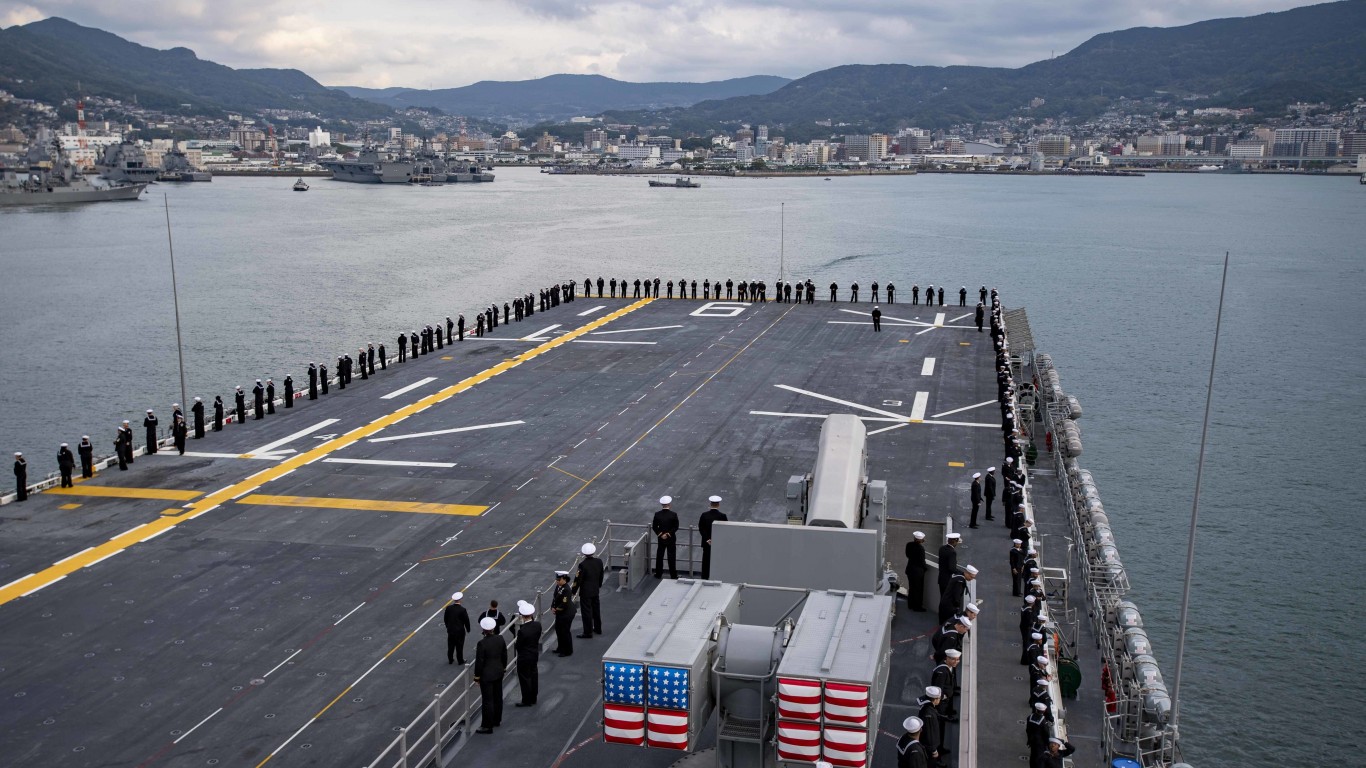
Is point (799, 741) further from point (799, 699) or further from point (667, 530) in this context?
point (667, 530)

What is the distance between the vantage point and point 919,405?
3369 centimetres

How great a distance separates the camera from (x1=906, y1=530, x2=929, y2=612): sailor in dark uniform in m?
15.9

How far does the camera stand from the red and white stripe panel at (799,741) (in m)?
9.95

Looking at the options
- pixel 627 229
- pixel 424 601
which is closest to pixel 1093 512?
pixel 424 601

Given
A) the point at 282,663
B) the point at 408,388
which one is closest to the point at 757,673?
the point at 282,663

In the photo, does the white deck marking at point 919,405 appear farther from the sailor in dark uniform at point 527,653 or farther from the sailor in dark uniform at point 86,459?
the sailor in dark uniform at point 86,459

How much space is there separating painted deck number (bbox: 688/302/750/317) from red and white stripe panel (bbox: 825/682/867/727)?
139 feet

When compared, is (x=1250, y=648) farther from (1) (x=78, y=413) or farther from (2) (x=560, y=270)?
(2) (x=560, y=270)

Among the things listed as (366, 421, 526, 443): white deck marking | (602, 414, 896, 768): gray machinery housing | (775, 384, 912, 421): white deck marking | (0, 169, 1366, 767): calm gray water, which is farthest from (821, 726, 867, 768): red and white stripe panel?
(775, 384, 912, 421): white deck marking

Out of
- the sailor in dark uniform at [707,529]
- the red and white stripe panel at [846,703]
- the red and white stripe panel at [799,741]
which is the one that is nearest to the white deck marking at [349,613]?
the sailor in dark uniform at [707,529]

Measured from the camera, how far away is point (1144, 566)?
1163 inches

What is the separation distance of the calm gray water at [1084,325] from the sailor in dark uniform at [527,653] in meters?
12.9

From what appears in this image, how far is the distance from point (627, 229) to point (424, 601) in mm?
110971

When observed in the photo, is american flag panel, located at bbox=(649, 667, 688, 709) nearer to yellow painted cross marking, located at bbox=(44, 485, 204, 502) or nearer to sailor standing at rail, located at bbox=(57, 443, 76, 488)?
yellow painted cross marking, located at bbox=(44, 485, 204, 502)
